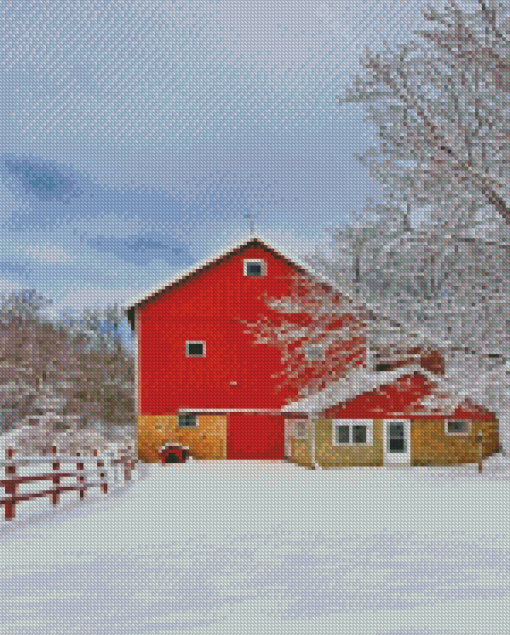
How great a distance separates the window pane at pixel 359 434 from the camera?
29.2m

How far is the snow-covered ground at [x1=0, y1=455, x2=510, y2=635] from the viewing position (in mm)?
5699

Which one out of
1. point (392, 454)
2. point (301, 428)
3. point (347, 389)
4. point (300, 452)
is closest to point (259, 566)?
point (347, 389)

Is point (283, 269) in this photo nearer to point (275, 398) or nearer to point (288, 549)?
point (275, 398)

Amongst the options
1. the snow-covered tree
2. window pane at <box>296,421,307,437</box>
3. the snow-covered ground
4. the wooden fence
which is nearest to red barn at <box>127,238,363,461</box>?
window pane at <box>296,421,307,437</box>

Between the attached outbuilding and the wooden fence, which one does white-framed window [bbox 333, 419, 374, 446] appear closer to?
the attached outbuilding

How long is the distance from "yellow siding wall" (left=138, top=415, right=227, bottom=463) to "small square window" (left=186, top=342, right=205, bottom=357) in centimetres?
243

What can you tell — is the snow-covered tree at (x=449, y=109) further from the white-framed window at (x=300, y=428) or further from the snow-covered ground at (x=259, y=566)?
the white-framed window at (x=300, y=428)

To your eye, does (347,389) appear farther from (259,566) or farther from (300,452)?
(259,566)

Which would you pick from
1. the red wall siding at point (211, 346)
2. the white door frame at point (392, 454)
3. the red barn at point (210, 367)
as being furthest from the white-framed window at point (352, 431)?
the red barn at point (210, 367)

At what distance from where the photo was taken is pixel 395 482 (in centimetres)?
2119

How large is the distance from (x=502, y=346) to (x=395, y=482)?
446 cm

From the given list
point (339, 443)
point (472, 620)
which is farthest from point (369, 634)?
point (339, 443)

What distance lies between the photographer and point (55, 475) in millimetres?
15062

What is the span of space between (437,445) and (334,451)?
383cm
